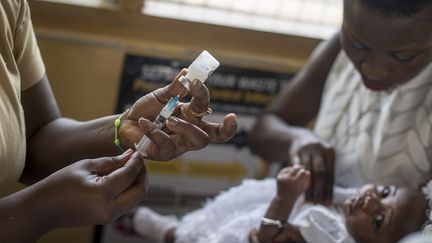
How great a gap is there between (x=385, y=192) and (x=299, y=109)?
1.57 feet

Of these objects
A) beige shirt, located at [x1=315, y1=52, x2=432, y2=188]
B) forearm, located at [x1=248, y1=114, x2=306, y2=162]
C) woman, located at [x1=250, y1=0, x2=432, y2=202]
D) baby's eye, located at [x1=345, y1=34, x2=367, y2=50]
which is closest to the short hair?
woman, located at [x1=250, y1=0, x2=432, y2=202]

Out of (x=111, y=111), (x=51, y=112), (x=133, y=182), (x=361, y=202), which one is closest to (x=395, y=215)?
(x=361, y=202)

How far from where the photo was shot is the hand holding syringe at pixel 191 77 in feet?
3.43

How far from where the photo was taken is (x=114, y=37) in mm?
1824

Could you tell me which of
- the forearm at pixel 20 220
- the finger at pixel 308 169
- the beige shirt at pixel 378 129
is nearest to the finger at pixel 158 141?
the forearm at pixel 20 220

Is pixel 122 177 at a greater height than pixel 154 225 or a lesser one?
greater

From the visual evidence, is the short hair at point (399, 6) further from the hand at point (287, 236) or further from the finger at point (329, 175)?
the hand at point (287, 236)

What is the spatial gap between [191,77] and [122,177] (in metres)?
0.22

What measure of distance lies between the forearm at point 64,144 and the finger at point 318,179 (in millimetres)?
612

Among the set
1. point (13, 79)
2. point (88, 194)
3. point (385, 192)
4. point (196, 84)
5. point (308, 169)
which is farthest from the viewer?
point (308, 169)

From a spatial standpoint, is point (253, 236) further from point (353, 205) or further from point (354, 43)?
point (354, 43)

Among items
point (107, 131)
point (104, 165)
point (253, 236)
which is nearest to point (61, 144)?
point (107, 131)

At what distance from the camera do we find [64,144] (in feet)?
4.03

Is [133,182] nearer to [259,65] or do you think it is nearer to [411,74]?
[411,74]
